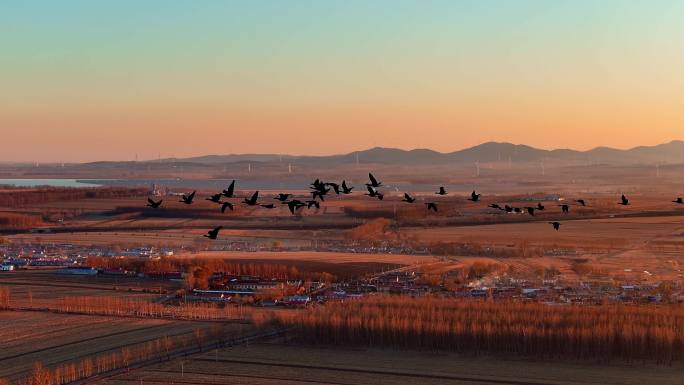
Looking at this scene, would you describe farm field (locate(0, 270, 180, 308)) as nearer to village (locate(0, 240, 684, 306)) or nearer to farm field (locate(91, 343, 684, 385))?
village (locate(0, 240, 684, 306))

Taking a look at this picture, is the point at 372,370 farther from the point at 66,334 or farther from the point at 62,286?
the point at 62,286

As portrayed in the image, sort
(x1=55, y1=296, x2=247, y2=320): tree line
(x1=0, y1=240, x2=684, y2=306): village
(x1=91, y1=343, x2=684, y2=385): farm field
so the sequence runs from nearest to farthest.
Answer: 1. (x1=91, y1=343, x2=684, y2=385): farm field
2. (x1=55, y1=296, x2=247, y2=320): tree line
3. (x1=0, y1=240, x2=684, y2=306): village

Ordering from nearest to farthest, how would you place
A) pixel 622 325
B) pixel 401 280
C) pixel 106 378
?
pixel 106 378 < pixel 622 325 < pixel 401 280

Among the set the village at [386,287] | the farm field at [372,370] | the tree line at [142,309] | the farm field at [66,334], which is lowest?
the farm field at [372,370]

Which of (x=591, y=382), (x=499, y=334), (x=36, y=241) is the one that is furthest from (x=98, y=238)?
(x=591, y=382)

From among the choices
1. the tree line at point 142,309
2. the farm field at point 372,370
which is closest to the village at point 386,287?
the tree line at point 142,309

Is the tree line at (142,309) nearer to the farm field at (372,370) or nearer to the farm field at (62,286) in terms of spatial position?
the farm field at (62,286)

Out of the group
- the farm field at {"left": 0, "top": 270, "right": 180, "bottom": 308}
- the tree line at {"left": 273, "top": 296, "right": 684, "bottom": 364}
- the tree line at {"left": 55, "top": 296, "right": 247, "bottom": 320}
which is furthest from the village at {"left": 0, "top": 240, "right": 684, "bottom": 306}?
the tree line at {"left": 273, "top": 296, "right": 684, "bottom": 364}

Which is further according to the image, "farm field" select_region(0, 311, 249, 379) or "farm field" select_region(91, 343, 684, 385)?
"farm field" select_region(0, 311, 249, 379)

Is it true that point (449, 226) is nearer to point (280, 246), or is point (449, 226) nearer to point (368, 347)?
point (280, 246)
